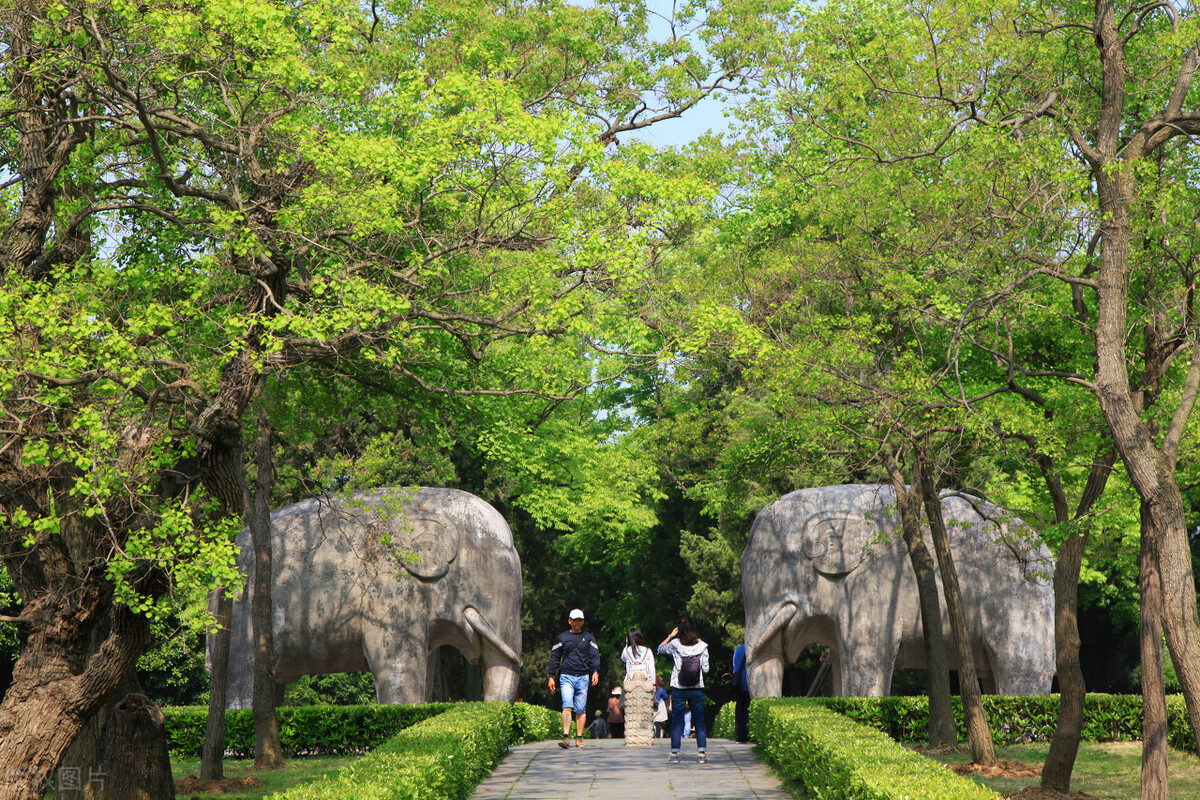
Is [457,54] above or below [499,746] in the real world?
above

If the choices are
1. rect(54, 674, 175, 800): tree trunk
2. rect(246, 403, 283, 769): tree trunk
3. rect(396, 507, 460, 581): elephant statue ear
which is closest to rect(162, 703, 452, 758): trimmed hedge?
rect(246, 403, 283, 769): tree trunk

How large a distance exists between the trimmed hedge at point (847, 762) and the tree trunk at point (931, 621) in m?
2.57

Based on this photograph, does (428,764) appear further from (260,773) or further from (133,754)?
(260,773)

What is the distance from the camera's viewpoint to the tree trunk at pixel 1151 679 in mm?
9180

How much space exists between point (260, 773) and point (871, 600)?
9.49 m

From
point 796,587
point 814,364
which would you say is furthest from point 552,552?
point 814,364

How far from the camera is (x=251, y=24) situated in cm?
855

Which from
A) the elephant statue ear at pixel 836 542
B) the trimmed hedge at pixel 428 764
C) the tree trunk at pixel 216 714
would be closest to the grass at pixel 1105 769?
the elephant statue ear at pixel 836 542

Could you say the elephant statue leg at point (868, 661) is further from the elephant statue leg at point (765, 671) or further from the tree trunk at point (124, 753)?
the tree trunk at point (124, 753)

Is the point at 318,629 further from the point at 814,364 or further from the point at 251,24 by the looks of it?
the point at 251,24

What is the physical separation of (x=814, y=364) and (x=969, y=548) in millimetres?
7231

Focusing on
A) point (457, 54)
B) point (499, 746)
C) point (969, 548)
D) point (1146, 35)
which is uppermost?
point (457, 54)

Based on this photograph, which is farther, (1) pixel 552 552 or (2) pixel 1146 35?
(1) pixel 552 552

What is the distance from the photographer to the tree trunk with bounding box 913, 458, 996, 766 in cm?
1360
